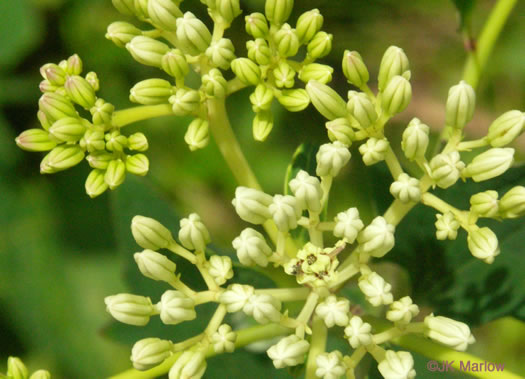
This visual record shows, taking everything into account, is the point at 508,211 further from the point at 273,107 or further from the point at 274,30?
the point at 273,107

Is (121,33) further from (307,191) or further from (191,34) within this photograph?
(307,191)

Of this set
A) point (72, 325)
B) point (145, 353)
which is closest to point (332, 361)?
point (145, 353)

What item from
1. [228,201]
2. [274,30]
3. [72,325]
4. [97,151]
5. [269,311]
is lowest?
[72,325]

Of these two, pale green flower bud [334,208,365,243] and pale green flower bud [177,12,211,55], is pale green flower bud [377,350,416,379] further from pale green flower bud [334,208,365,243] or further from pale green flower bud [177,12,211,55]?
pale green flower bud [177,12,211,55]

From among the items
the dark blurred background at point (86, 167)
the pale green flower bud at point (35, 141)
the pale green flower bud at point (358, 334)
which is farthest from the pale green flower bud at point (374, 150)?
the dark blurred background at point (86, 167)

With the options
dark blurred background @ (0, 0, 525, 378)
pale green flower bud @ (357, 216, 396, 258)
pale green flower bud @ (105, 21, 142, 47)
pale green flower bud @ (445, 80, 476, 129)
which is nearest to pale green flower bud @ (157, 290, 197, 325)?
pale green flower bud @ (357, 216, 396, 258)
